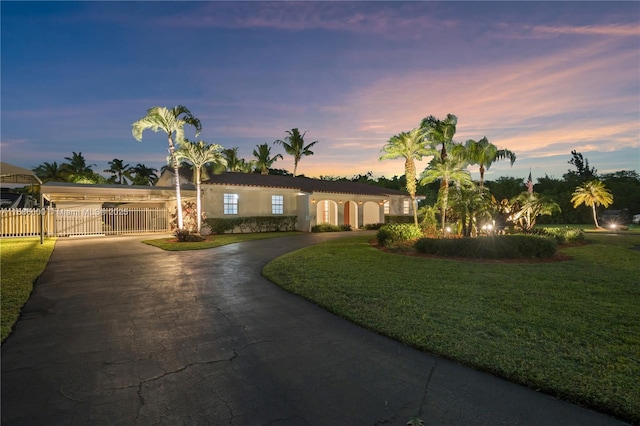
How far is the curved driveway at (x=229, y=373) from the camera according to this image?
2.66 m

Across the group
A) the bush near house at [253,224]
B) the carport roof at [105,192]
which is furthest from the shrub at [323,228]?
the carport roof at [105,192]

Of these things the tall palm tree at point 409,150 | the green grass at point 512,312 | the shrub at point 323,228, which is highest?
the tall palm tree at point 409,150

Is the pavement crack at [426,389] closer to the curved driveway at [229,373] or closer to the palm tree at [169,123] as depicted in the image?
the curved driveway at [229,373]

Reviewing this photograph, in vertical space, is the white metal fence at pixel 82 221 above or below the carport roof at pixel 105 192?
below

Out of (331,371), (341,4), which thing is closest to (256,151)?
(341,4)

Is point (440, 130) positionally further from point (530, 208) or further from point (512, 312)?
point (512, 312)

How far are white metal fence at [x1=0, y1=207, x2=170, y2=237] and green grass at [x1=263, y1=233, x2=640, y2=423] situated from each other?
1675 centimetres

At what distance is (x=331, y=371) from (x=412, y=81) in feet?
46.5

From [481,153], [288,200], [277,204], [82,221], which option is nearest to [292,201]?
[288,200]

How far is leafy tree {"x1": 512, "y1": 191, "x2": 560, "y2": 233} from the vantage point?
17.2m

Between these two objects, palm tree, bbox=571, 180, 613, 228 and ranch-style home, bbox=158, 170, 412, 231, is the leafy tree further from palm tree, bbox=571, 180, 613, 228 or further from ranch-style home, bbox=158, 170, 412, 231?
palm tree, bbox=571, 180, 613, 228

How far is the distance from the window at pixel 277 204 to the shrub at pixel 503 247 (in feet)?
48.9

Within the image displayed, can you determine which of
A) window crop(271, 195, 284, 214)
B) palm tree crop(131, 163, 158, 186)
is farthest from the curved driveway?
palm tree crop(131, 163, 158, 186)

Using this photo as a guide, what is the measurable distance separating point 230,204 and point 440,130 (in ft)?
46.3
